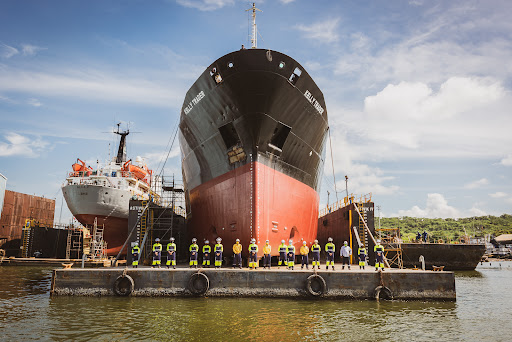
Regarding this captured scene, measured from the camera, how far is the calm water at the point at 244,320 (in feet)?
22.2

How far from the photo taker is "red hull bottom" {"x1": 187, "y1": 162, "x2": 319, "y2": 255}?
11.7 metres

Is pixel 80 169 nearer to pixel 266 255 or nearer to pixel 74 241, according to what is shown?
pixel 74 241

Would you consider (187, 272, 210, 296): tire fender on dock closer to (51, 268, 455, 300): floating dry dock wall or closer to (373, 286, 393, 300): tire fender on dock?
(51, 268, 455, 300): floating dry dock wall

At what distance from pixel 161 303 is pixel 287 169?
21.9 ft

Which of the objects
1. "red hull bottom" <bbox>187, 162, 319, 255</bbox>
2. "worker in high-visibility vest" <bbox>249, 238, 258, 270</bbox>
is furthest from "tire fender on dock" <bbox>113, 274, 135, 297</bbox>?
"worker in high-visibility vest" <bbox>249, 238, 258, 270</bbox>

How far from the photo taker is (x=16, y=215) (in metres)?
29.7

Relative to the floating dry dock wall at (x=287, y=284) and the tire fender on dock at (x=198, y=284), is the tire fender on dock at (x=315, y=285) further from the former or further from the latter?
the tire fender on dock at (x=198, y=284)

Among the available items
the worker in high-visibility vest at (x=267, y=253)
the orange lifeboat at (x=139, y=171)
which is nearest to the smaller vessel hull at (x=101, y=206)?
the orange lifeboat at (x=139, y=171)

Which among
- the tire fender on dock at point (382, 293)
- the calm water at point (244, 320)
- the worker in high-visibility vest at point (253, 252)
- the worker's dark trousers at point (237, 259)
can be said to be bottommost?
the calm water at point (244, 320)

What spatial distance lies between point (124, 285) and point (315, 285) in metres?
5.61

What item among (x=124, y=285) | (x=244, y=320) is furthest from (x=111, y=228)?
(x=244, y=320)

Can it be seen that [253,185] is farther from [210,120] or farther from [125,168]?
[125,168]

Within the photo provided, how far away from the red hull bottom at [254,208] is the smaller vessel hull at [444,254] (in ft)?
38.7

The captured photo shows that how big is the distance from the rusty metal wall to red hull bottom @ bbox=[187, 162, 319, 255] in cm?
2236
